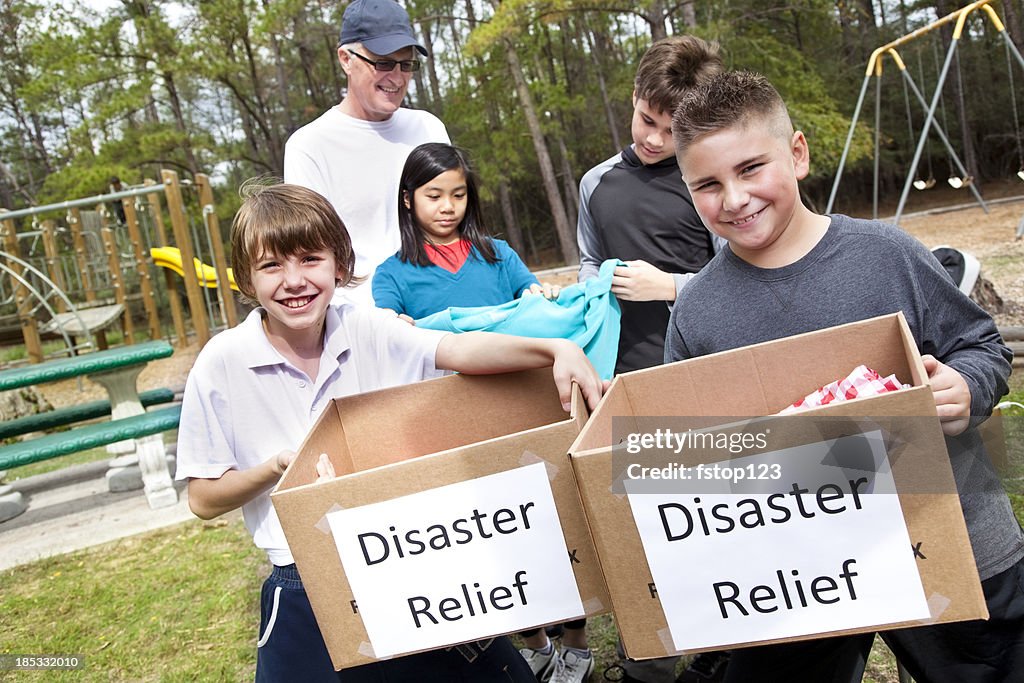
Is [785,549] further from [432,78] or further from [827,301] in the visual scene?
[432,78]

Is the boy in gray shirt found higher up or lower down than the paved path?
higher up

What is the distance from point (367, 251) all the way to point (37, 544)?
3412 millimetres

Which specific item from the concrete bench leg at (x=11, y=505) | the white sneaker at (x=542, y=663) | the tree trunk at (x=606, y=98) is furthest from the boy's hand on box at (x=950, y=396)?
the tree trunk at (x=606, y=98)

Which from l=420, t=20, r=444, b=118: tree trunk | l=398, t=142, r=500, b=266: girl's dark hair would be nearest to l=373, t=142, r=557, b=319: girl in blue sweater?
l=398, t=142, r=500, b=266: girl's dark hair

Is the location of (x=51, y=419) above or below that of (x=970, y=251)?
above

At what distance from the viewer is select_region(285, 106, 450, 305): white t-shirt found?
2.71m

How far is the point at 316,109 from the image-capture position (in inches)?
981

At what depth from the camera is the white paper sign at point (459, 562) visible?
1.21 m

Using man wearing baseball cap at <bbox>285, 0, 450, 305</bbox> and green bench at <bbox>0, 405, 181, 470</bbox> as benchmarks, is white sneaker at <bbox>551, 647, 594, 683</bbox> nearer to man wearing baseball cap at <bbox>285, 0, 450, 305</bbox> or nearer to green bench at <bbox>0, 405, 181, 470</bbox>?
man wearing baseball cap at <bbox>285, 0, 450, 305</bbox>

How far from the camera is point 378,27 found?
2.71 meters

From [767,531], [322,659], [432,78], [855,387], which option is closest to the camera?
[767,531]

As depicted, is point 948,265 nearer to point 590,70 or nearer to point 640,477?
point 640,477

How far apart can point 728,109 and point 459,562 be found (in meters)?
0.94

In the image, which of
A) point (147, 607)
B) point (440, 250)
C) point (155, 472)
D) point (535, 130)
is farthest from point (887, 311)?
point (535, 130)
